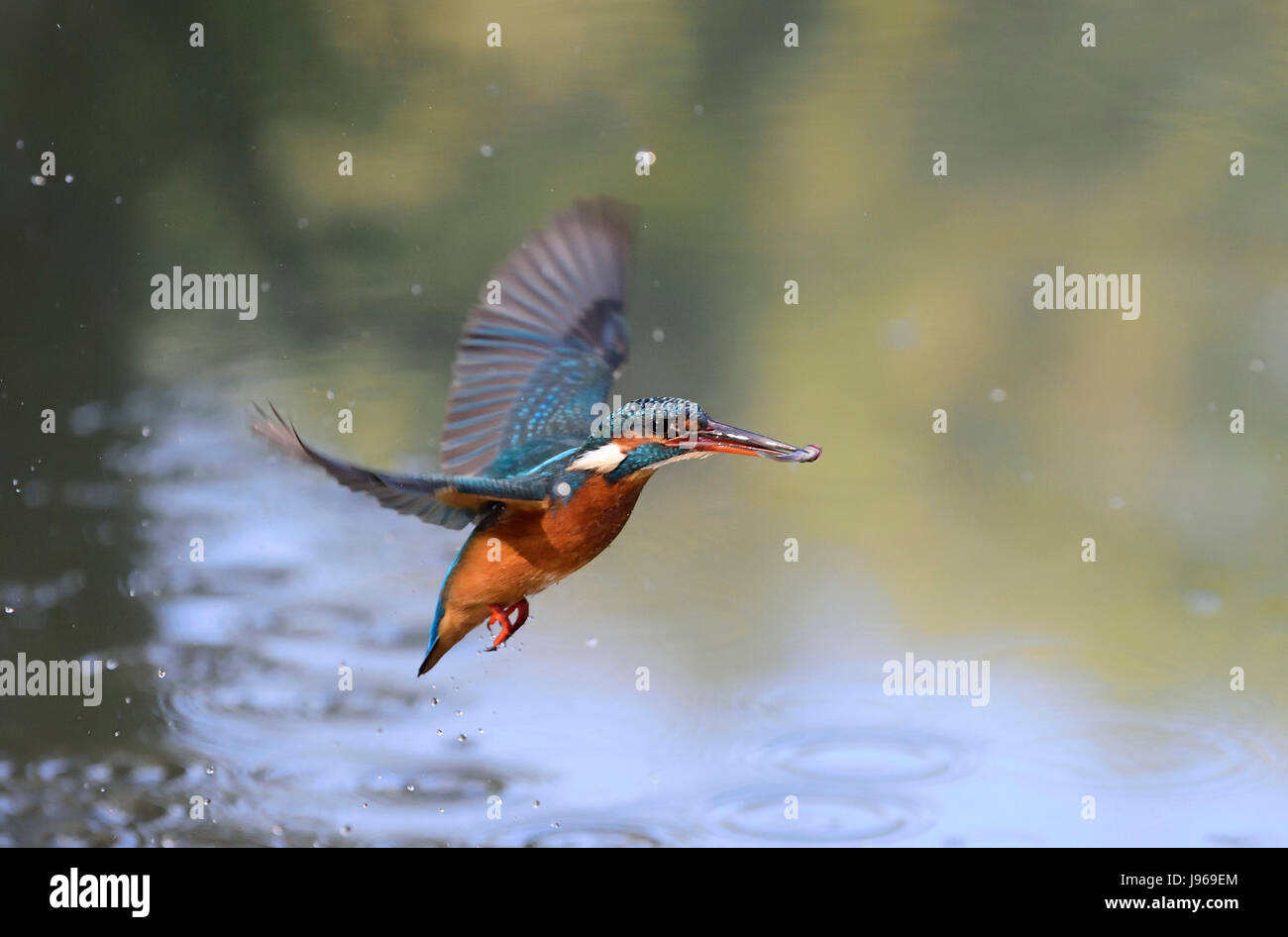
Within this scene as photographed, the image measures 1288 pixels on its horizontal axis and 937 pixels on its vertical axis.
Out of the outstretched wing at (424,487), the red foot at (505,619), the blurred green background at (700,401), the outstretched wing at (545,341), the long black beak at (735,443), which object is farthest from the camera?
the blurred green background at (700,401)

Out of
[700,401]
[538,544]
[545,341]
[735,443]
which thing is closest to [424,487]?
[538,544]

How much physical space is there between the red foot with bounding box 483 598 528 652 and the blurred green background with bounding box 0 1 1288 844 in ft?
1.45

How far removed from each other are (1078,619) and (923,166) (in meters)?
0.97

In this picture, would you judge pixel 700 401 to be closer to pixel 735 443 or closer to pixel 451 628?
pixel 451 628

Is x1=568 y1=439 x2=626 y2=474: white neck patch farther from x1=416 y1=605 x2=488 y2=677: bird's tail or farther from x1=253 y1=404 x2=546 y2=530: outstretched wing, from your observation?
x1=416 y1=605 x2=488 y2=677: bird's tail

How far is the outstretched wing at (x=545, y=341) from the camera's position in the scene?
1486 mm

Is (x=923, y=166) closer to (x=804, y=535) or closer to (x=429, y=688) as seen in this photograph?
(x=804, y=535)

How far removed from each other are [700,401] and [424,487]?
1321 mm

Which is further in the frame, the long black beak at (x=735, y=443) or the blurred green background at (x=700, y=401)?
the blurred green background at (x=700, y=401)

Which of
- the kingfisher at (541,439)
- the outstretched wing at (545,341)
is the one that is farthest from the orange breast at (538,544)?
the outstretched wing at (545,341)

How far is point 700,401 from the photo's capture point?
95.3 inches

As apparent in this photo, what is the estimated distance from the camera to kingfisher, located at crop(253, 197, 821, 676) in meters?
1.20

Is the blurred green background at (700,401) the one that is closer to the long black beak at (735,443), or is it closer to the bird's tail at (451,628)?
the bird's tail at (451,628)

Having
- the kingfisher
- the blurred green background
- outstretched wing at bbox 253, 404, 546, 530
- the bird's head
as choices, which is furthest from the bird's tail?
the blurred green background
